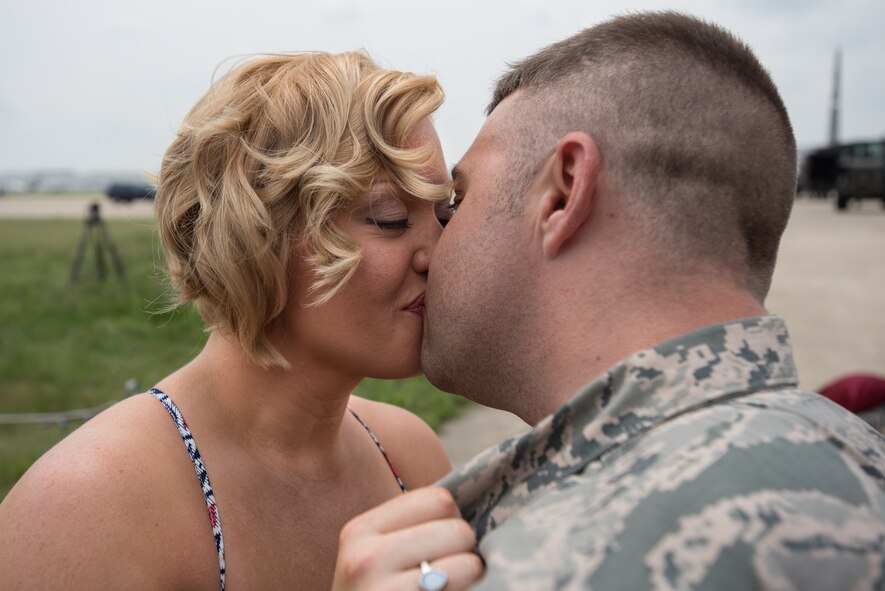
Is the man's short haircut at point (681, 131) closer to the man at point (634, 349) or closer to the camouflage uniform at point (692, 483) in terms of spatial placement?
the man at point (634, 349)

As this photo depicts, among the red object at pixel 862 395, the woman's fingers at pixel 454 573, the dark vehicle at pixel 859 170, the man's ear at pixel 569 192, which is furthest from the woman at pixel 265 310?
the dark vehicle at pixel 859 170

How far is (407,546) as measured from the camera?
146 centimetres

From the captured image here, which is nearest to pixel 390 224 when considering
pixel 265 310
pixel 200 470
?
pixel 265 310

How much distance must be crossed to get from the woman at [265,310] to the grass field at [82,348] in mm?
661

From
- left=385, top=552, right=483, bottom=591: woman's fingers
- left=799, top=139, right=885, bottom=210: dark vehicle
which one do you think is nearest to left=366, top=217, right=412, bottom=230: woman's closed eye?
left=385, top=552, right=483, bottom=591: woman's fingers

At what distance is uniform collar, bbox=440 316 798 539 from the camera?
146 centimetres

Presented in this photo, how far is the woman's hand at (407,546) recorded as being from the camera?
55.7 inches

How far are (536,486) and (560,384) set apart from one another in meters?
0.33

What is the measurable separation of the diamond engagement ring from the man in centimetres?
2

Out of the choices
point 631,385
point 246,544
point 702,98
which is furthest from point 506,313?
point 246,544

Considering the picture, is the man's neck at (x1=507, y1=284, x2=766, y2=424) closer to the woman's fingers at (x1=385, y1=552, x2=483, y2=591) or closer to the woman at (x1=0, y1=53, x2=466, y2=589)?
the woman's fingers at (x1=385, y1=552, x2=483, y2=591)

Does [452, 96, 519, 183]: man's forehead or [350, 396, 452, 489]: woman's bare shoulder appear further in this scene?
[350, 396, 452, 489]: woman's bare shoulder

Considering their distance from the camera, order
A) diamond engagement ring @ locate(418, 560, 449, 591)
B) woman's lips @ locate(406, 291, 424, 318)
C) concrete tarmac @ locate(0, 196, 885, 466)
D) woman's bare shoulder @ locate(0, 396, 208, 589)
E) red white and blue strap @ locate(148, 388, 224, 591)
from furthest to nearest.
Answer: concrete tarmac @ locate(0, 196, 885, 466), woman's lips @ locate(406, 291, 424, 318), red white and blue strap @ locate(148, 388, 224, 591), woman's bare shoulder @ locate(0, 396, 208, 589), diamond engagement ring @ locate(418, 560, 449, 591)

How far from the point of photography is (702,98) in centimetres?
187
